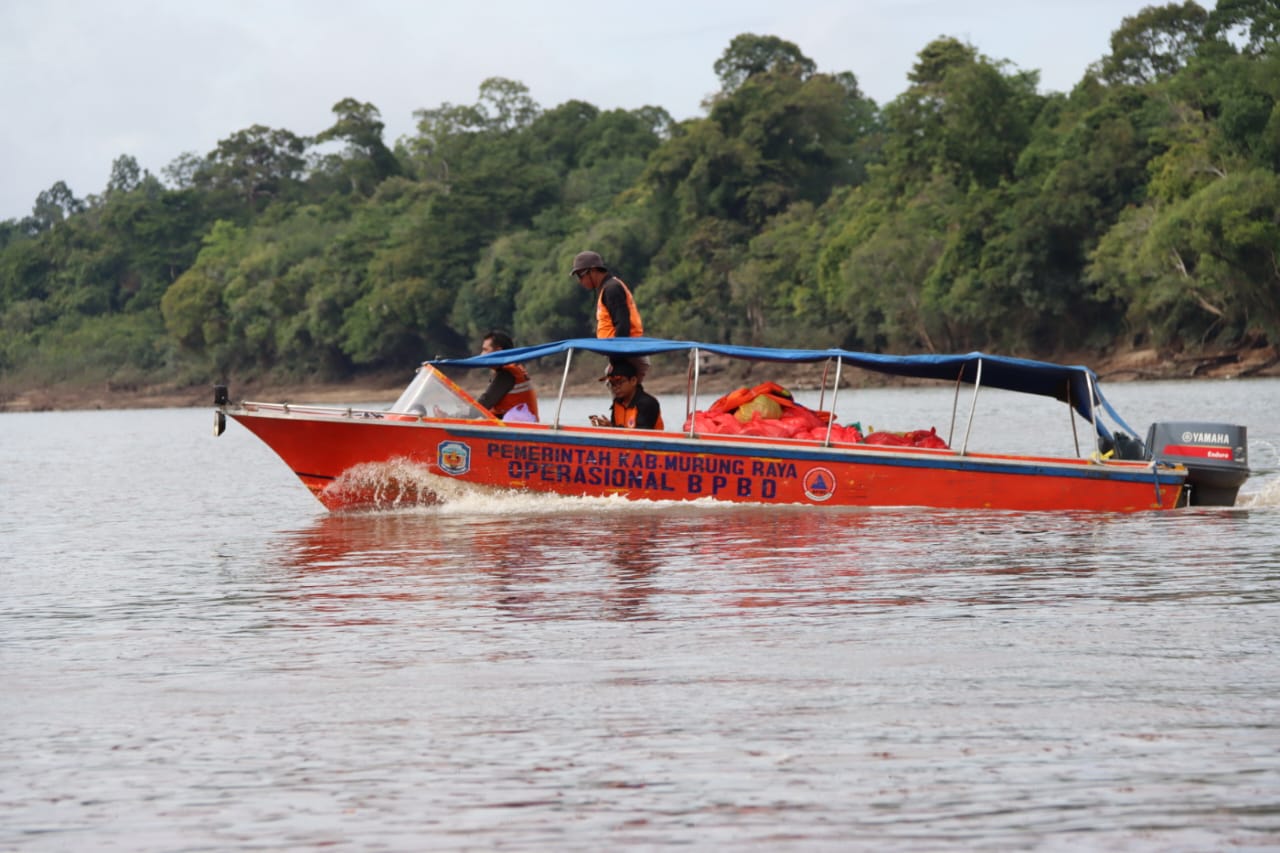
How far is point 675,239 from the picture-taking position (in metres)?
88.9

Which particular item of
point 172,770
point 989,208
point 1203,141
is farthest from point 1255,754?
point 989,208

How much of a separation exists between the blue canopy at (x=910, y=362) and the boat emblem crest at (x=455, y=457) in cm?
72

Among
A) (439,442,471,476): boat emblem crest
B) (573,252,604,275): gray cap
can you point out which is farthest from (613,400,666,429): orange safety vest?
(439,442,471,476): boat emblem crest

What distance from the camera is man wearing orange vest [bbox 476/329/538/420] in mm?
15219

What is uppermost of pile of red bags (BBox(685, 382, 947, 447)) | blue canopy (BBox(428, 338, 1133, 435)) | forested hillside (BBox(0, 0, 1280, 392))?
forested hillside (BBox(0, 0, 1280, 392))

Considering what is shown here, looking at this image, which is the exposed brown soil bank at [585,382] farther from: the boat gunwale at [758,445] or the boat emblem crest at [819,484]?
the boat emblem crest at [819,484]

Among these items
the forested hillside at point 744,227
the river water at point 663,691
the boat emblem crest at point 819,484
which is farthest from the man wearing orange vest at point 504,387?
the forested hillside at point 744,227

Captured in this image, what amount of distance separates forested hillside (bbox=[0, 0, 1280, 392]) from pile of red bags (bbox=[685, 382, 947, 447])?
42.6 meters

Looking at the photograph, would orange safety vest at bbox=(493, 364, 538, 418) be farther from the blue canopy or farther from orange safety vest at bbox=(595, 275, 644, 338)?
orange safety vest at bbox=(595, 275, 644, 338)

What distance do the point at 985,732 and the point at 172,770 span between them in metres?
2.86

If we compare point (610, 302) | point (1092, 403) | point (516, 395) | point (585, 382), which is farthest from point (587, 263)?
point (585, 382)

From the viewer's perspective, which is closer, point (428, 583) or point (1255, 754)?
point (1255, 754)

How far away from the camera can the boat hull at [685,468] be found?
14.1 meters

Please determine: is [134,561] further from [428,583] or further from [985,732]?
[985,732]
